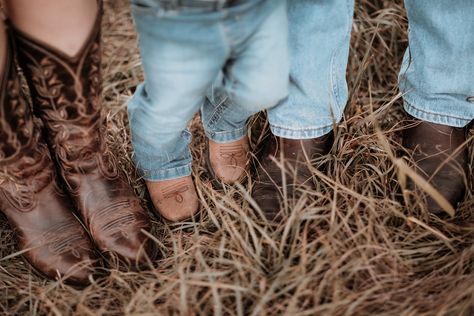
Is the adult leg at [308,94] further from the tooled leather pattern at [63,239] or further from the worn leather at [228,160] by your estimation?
the tooled leather pattern at [63,239]

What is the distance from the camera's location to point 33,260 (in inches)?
46.9

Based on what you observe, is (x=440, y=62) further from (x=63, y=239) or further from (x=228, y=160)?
(x=63, y=239)

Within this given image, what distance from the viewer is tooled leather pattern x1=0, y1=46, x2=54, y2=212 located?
106 cm

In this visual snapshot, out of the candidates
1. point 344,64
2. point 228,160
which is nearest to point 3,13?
point 228,160

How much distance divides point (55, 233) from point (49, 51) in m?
0.42

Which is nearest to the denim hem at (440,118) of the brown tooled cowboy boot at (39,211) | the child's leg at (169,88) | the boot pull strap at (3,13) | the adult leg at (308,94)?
the adult leg at (308,94)

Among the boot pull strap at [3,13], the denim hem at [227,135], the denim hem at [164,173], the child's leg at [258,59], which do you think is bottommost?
the denim hem at [164,173]

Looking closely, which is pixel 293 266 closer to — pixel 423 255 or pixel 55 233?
pixel 423 255

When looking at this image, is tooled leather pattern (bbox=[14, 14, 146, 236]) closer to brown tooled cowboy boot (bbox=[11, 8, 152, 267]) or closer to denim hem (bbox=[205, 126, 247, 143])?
brown tooled cowboy boot (bbox=[11, 8, 152, 267])

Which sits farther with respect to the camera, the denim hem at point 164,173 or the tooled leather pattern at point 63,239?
the denim hem at point 164,173

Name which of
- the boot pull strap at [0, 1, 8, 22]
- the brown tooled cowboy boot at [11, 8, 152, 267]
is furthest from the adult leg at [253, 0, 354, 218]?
the boot pull strap at [0, 1, 8, 22]

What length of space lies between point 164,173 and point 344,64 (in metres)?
0.53

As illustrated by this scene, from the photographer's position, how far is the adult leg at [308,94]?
121cm

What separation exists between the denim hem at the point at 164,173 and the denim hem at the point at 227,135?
0.34 ft
